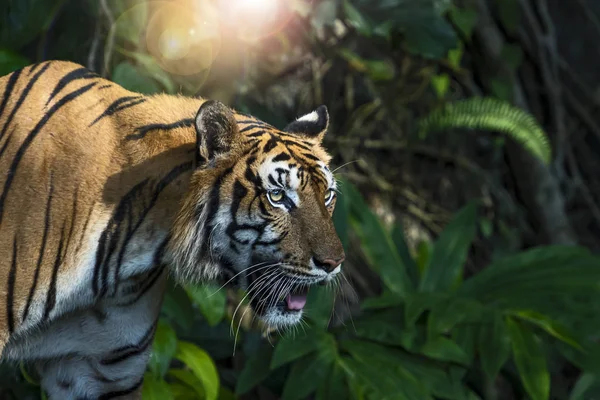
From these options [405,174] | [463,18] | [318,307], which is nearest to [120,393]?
[318,307]

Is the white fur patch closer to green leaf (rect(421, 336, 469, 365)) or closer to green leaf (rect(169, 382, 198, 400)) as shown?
green leaf (rect(169, 382, 198, 400))

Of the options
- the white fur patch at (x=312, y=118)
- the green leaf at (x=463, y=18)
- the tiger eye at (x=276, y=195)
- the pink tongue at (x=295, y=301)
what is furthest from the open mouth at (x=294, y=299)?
the green leaf at (x=463, y=18)

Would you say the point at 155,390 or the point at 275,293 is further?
the point at 155,390

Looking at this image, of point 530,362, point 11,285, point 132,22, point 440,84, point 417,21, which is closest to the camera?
point 11,285

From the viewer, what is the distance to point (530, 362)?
3.81 metres

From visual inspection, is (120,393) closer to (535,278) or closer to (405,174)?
(535,278)

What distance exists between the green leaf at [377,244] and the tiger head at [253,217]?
1.95m

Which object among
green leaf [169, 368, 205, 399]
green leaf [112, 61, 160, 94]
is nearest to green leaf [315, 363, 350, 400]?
green leaf [169, 368, 205, 399]

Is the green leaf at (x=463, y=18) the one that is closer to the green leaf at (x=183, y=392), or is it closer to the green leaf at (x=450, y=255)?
the green leaf at (x=450, y=255)

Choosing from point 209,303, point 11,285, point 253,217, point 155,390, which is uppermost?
point 11,285

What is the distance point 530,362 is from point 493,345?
0.17 metres

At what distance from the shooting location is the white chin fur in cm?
248

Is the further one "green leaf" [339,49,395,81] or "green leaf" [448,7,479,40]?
"green leaf" [339,49,395,81]

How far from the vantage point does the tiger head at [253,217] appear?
232cm
